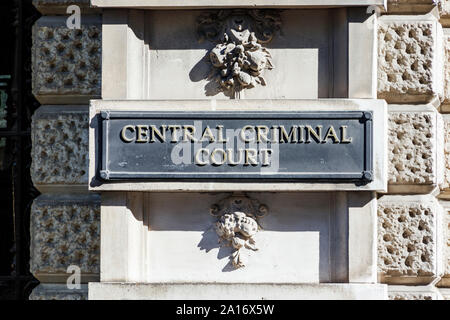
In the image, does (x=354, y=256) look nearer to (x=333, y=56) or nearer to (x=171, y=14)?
(x=333, y=56)

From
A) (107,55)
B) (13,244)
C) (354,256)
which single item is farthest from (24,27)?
(354,256)

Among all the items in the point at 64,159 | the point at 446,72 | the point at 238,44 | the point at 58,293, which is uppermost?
the point at 238,44

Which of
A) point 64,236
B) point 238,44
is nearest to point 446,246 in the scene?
point 238,44

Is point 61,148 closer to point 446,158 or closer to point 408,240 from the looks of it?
point 408,240

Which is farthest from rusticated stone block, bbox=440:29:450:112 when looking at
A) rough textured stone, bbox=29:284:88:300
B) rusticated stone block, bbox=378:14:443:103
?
rough textured stone, bbox=29:284:88:300

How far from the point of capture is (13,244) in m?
7.72

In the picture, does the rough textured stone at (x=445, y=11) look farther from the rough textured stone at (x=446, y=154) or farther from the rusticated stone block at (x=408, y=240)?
the rusticated stone block at (x=408, y=240)

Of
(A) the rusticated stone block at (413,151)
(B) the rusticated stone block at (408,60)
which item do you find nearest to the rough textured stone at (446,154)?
(A) the rusticated stone block at (413,151)

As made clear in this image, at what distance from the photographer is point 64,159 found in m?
7.36

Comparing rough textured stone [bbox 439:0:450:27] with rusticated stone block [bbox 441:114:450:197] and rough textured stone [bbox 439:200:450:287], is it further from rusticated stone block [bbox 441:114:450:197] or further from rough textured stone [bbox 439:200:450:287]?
rough textured stone [bbox 439:200:450:287]

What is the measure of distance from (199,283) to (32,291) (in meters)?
1.20

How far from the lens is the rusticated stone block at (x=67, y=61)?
24.2 feet

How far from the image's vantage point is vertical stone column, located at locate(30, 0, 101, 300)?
7.32 m

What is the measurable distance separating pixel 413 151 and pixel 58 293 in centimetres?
245
